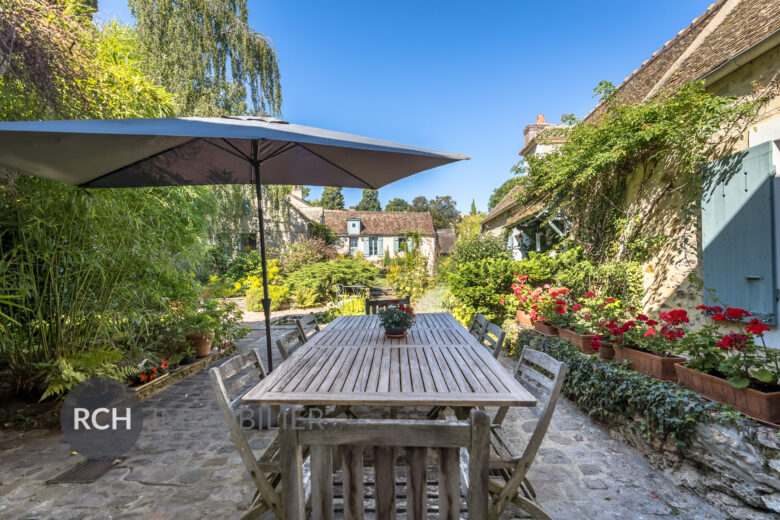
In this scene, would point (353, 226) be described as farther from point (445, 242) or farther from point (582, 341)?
point (582, 341)

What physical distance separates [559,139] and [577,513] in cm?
843

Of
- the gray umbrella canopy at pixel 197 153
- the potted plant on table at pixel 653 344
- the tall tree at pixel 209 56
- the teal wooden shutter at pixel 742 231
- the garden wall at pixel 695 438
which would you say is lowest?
the garden wall at pixel 695 438

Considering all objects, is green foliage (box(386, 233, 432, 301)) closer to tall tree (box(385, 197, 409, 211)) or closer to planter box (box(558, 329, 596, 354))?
planter box (box(558, 329, 596, 354))

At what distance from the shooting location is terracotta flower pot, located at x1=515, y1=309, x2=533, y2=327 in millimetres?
5878

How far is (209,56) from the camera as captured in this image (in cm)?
957

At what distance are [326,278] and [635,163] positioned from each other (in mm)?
10161

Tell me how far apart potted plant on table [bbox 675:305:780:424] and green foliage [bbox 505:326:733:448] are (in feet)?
0.34

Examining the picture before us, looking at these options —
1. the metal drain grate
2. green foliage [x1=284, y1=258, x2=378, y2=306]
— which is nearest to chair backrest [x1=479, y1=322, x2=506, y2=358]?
the metal drain grate

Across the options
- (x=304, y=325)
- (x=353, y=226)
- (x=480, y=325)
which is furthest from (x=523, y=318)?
(x=353, y=226)

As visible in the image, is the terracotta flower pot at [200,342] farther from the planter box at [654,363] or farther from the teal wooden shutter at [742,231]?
the teal wooden shutter at [742,231]

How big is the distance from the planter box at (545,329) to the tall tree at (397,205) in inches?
1923

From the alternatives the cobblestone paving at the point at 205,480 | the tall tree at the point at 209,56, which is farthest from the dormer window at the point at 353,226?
the cobblestone paving at the point at 205,480

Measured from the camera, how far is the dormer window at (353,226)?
25.8 metres

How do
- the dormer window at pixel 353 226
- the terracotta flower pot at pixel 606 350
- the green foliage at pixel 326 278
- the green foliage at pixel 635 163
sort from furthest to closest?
the dormer window at pixel 353 226 → the green foliage at pixel 326 278 → the green foliage at pixel 635 163 → the terracotta flower pot at pixel 606 350
